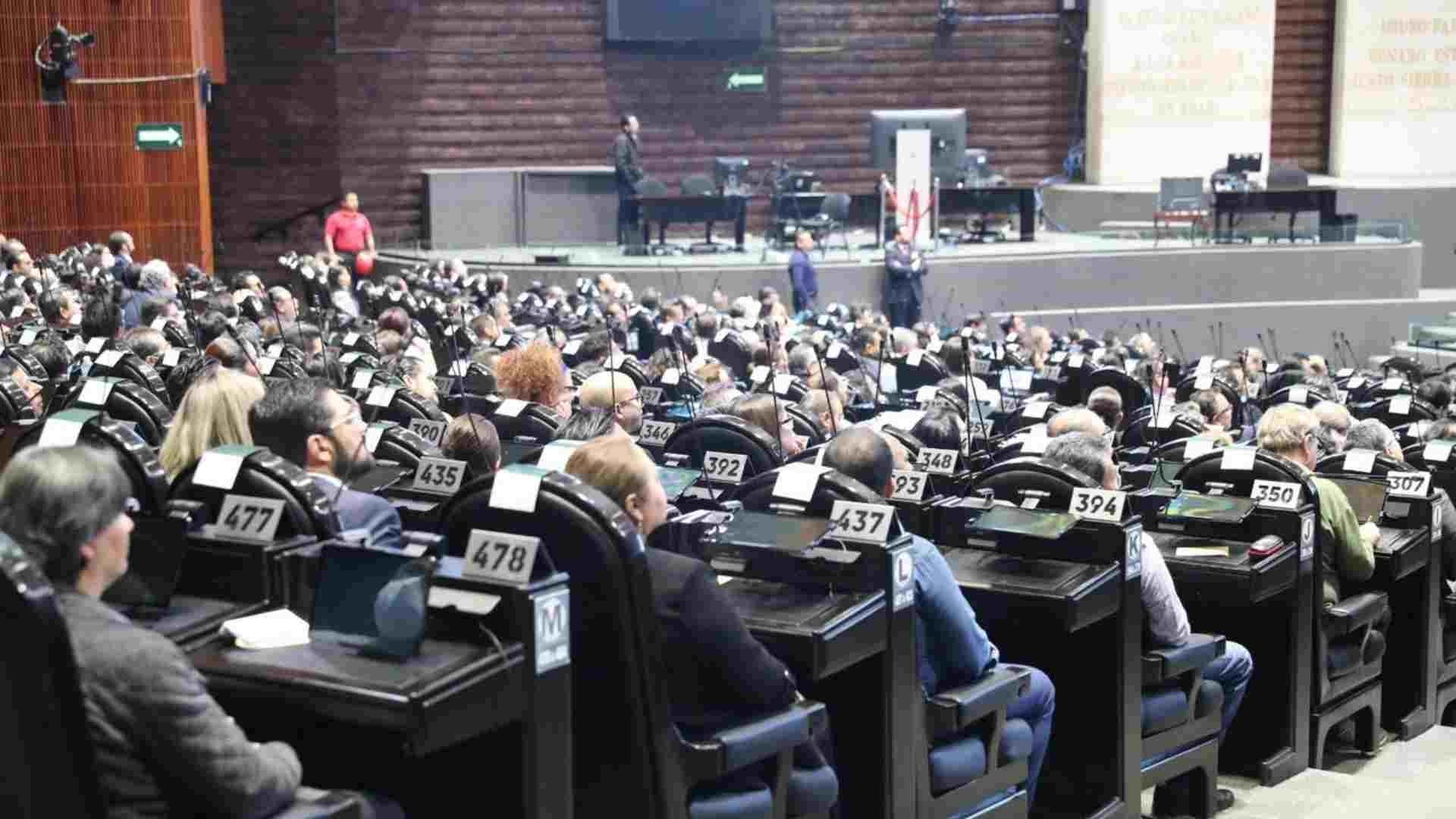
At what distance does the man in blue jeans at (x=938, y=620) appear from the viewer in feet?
12.4

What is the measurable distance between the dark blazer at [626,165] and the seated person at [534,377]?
41.3 feet

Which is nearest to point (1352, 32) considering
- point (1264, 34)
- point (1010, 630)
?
point (1264, 34)

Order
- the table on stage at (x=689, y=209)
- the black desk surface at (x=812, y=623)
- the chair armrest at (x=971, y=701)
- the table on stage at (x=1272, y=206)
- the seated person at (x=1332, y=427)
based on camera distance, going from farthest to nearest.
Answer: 1. the table on stage at (x=1272, y=206)
2. the table on stage at (x=689, y=209)
3. the seated person at (x=1332, y=427)
4. the chair armrest at (x=971, y=701)
5. the black desk surface at (x=812, y=623)

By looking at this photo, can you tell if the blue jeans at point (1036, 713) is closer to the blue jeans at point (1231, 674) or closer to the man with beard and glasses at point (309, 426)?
the blue jeans at point (1231, 674)

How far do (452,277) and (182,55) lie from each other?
4.48 meters

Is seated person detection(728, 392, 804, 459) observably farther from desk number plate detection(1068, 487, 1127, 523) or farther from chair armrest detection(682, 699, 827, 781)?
chair armrest detection(682, 699, 827, 781)

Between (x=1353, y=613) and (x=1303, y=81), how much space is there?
20.6 m

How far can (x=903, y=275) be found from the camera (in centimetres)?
1730

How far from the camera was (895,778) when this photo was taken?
3.70 meters

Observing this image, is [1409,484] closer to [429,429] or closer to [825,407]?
[825,407]

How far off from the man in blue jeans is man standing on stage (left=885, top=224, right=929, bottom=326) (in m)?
13.3

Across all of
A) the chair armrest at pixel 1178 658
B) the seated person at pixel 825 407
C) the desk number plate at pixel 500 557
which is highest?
the desk number plate at pixel 500 557

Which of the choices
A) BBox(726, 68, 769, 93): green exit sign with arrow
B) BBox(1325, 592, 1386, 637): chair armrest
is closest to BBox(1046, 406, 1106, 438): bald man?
BBox(1325, 592, 1386, 637): chair armrest

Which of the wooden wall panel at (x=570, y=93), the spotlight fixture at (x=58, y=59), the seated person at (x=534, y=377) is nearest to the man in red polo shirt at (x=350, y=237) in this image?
the wooden wall panel at (x=570, y=93)
